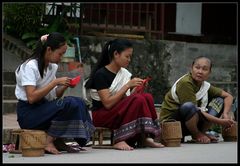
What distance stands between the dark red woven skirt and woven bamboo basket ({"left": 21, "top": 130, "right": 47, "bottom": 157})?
84 centimetres

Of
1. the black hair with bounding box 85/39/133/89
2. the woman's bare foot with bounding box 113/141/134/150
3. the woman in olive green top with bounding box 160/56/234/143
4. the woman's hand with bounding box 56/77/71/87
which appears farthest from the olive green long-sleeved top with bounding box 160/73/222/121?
the woman's hand with bounding box 56/77/71/87

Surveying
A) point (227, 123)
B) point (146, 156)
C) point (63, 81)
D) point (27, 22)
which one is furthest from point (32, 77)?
point (27, 22)

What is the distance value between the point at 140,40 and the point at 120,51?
4.70m

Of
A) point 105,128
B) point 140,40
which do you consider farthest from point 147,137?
point 140,40

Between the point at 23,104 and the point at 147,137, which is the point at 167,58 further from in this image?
the point at 23,104

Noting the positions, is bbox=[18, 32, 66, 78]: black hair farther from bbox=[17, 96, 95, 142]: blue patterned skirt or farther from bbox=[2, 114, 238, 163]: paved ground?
bbox=[2, 114, 238, 163]: paved ground

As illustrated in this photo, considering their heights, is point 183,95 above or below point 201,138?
above

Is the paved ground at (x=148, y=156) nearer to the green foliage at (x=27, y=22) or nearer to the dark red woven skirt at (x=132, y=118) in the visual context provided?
the dark red woven skirt at (x=132, y=118)

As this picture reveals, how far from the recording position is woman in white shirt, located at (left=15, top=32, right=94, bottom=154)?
5.13m

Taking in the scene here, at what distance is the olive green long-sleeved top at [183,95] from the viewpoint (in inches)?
244

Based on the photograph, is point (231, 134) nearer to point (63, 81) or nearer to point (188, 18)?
point (63, 81)

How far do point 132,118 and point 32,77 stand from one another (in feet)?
3.49

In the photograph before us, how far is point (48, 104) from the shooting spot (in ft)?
17.0

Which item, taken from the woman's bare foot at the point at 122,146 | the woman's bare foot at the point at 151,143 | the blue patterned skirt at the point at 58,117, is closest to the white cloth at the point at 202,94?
the woman's bare foot at the point at 151,143
